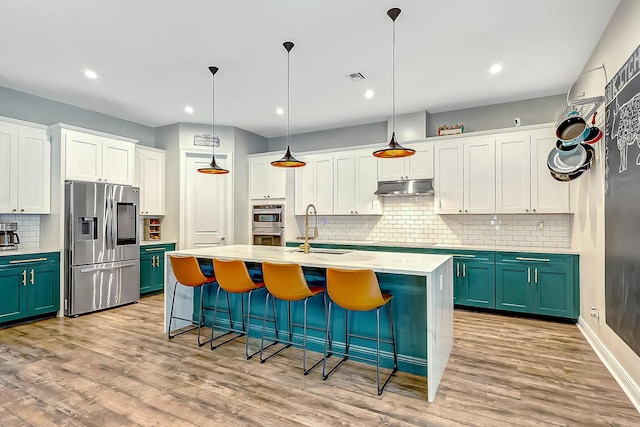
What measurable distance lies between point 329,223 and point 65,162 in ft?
13.6

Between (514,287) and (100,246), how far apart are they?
5647 millimetres

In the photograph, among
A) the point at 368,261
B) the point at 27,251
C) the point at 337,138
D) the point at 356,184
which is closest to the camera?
the point at 368,261

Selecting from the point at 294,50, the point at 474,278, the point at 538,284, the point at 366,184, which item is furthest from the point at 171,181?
the point at 538,284

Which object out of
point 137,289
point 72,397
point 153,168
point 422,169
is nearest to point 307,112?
point 422,169

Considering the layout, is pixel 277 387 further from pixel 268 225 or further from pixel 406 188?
pixel 268 225

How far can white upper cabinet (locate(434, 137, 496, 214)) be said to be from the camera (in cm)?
488

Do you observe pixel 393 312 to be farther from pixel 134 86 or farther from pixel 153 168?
pixel 153 168

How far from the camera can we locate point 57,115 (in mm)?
5047

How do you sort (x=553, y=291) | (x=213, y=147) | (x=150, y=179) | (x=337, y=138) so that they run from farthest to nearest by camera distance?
(x=337, y=138), (x=213, y=147), (x=150, y=179), (x=553, y=291)

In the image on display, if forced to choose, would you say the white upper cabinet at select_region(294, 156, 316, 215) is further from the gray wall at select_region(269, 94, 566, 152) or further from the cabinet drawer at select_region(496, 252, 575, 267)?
the cabinet drawer at select_region(496, 252, 575, 267)

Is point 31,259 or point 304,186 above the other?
point 304,186

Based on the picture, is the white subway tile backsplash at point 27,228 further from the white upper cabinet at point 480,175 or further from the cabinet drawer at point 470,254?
the white upper cabinet at point 480,175

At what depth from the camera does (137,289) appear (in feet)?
17.5

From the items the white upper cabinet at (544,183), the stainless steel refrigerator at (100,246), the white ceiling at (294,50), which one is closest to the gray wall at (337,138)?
the white ceiling at (294,50)
